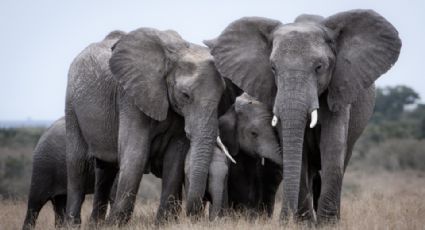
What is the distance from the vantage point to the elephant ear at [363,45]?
927cm

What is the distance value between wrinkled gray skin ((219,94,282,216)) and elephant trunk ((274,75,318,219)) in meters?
1.43

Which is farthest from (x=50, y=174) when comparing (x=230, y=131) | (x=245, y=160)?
(x=230, y=131)

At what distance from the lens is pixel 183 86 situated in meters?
9.48

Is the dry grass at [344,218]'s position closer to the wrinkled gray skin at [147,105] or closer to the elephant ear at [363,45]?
the wrinkled gray skin at [147,105]

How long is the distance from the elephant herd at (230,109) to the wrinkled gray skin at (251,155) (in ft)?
Answer: 0.05

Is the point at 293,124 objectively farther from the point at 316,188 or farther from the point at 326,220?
the point at 316,188

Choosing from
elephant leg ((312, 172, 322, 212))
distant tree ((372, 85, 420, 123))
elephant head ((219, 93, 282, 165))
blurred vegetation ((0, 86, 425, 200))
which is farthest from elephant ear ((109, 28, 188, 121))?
A: distant tree ((372, 85, 420, 123))

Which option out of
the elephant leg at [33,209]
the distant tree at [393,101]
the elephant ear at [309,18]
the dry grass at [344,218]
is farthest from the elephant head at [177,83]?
the distant tree at [393,101]

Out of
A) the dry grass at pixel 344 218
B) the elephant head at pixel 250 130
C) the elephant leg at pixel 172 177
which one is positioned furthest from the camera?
the elephant head at pixel 250 130

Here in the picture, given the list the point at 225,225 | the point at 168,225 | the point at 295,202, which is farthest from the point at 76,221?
the point at 295,202

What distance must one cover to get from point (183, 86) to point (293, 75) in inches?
52.0

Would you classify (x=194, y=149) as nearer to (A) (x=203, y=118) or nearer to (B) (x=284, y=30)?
(A) (x=203, y=118)

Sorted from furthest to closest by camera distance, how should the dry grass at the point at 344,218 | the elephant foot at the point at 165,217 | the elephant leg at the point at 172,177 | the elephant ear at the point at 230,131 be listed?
the elephant ear at the point at 230,131 < the elephant leg at the point at 172,177 < the elephant foot at the point at 165,217 < the dry grass at the point at 344,218

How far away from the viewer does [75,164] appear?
1101 cm
